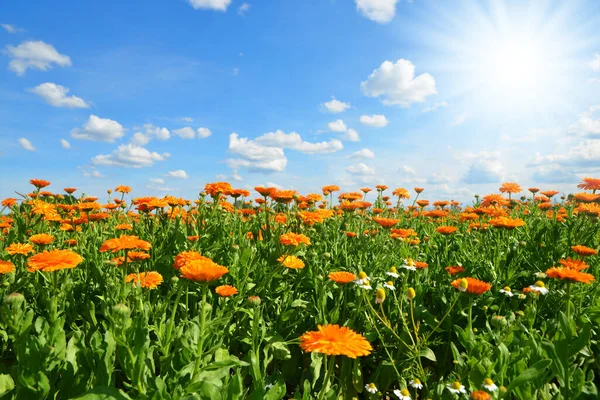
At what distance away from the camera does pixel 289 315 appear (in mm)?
2336

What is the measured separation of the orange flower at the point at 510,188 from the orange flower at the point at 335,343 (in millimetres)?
4181

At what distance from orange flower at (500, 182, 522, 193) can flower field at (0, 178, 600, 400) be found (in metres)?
0.68

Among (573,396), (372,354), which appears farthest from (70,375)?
(573,396)

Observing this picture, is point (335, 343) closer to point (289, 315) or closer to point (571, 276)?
point (289, 315)

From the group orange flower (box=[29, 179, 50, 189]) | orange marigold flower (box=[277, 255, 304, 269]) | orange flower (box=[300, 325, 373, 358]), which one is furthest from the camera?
orange flower (box=[29, 179, 50, 189])

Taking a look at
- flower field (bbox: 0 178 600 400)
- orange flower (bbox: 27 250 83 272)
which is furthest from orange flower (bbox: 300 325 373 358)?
orange flower (bbox: 27 250 83 272)

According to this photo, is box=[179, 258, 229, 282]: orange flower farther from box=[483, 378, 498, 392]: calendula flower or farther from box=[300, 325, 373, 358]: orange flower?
box=[483, 378, 498, 392]: calendula flower

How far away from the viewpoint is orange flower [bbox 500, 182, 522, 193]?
15.6ft

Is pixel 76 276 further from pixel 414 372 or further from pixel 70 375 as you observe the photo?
Answer: pixel 414 372

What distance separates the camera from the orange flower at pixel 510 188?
15.6 feet

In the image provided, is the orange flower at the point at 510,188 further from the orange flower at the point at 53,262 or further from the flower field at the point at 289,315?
the orange flower at the point at 53,262

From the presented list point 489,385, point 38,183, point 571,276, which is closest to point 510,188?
point 571,276

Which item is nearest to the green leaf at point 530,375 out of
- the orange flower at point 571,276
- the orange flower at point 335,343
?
the orange flower at point 571,276

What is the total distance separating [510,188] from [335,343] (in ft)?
14.3
